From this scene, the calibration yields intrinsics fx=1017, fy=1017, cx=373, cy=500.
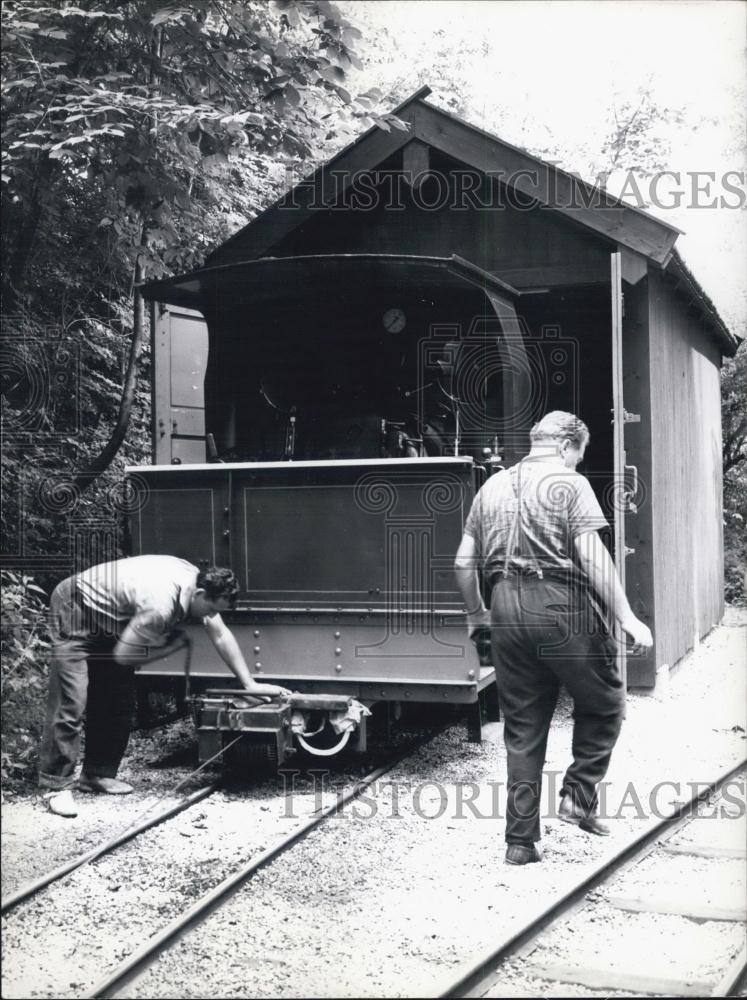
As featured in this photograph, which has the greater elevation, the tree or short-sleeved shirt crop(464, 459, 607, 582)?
the tree

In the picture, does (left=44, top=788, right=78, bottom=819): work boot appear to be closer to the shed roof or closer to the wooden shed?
the wooden shed

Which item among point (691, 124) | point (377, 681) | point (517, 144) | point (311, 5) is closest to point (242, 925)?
point (377, 681)

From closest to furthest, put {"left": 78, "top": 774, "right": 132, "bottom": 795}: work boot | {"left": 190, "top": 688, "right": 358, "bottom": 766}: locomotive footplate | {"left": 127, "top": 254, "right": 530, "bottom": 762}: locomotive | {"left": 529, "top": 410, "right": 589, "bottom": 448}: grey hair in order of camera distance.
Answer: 1. {"left": 529, "top": 410, "right": 589, "bottom": 448}: grey hair
2. {"left": 78, "top": 774, "right": 132, "bottom": 795}: work boot
3. {"left": 190, "top": 688, "right": 358, "bottom": 766}: locomotive footplate
4. {"left": 127, "top": 254, "right": 530, "bottom": 762}: locomotive

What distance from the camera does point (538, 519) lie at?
4008 mm

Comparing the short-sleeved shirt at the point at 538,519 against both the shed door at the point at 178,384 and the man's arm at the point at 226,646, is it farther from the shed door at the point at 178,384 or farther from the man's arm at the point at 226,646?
the shed door at the point at 178,384

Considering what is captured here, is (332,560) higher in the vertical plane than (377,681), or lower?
higher

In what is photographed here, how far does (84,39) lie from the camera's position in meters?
5.22

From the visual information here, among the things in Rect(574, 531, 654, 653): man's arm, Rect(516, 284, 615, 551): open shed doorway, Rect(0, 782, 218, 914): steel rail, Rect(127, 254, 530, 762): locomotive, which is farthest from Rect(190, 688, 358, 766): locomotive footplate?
Rect(516, 284, 615, 551): open shed doorway

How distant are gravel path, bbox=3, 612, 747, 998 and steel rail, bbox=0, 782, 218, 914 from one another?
1.4 inches

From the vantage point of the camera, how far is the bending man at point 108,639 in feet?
14.0

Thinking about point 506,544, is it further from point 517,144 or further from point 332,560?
point 517,144

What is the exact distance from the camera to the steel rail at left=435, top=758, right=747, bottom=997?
3279 millimetres

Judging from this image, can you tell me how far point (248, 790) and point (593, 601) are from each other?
2.50 m

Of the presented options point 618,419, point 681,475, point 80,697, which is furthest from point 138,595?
point 681,475
